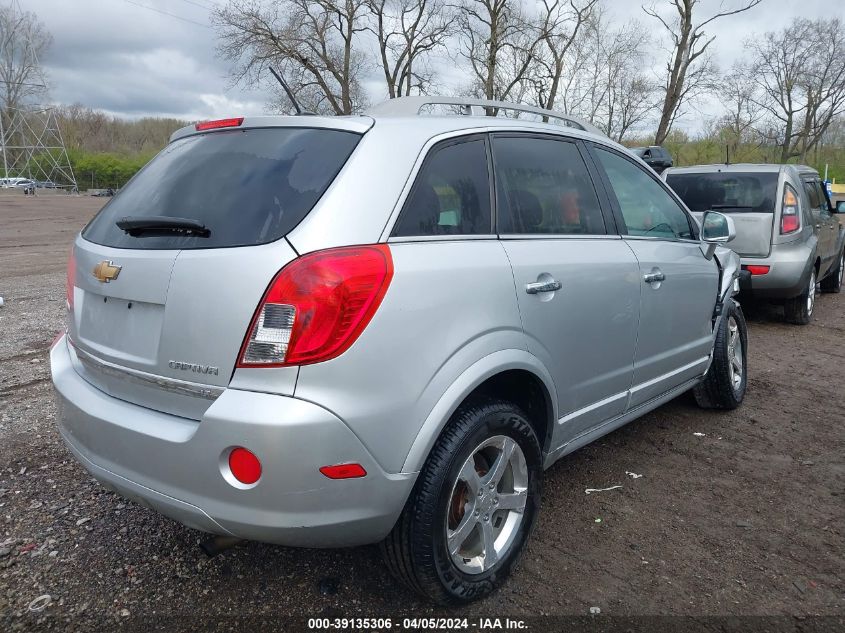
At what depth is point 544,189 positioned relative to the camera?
2887 millimetres

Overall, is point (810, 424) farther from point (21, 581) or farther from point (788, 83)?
point (788, 83)

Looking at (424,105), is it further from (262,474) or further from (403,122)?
(262,474)

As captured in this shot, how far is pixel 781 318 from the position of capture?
7934 mm

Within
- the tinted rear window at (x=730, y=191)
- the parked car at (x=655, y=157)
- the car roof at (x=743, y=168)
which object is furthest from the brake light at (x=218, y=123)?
the parked car at (x=655, y=157)

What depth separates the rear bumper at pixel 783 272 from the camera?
275 inches

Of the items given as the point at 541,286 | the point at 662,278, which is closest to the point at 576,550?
the point at 541,286

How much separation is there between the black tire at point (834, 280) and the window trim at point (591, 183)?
814cm

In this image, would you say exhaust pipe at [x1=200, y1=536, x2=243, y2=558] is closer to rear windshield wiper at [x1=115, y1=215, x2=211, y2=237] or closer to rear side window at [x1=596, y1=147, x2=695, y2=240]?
rear windshield wiper at [x1=115, y1=215, x2=211, y2=237]

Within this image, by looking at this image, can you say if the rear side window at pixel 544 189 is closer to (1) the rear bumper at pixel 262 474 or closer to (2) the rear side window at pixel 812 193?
(1) the rear bumper at pixel 262 474

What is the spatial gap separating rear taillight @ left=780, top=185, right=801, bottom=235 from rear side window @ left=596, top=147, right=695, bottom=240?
380cm

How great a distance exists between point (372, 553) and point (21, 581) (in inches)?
53.2

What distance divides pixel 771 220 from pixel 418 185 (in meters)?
6.07

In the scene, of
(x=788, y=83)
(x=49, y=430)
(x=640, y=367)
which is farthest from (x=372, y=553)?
(x=788, y=83)

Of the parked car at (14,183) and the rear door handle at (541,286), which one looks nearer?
the rear door handle at (541,286)
